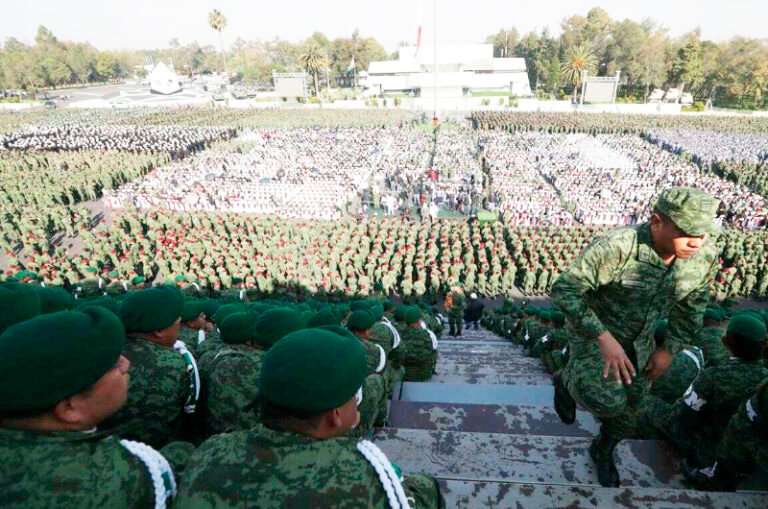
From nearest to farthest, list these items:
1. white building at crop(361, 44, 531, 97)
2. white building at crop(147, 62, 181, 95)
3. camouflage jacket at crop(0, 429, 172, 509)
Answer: camouflage jacket at crop(0, 429, 172, 509) < white building at crop(361, 44, 531, 97) < white building at crop(147, 62, 181, 95)

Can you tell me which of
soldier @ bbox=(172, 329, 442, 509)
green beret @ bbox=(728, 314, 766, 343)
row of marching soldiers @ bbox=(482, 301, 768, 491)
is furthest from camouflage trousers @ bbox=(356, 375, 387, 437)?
green beret @ bbox=(728, 314, 766, 343)

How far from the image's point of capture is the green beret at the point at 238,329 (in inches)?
129

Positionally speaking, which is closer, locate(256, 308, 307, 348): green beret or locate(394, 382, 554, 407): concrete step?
locate(256, 308, 307, 348): green beret

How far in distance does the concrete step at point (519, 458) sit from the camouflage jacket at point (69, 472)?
1.72 meters

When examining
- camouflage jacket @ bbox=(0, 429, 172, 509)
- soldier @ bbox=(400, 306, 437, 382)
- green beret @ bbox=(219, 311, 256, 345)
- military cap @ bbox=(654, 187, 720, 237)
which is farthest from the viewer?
soldier @ bbox=(400, 306, 437, 382)

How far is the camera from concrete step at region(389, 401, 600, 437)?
3.46 meters

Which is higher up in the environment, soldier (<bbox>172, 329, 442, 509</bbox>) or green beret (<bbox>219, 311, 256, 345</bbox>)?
soldier (<bbox>172, 329, 442, 509</bbox>)

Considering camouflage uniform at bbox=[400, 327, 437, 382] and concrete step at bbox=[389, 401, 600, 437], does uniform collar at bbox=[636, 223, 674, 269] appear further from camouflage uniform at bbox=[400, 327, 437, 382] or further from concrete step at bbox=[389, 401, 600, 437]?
camouflage uniform at bbox=[400, 327, 437, 382]

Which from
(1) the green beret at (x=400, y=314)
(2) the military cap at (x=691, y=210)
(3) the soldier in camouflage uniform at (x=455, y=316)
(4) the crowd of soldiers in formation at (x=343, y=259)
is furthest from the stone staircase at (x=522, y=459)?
(4) the crowd of soldiers in formation at (x=343, y=259)

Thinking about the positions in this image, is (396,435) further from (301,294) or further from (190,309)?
(301,294)

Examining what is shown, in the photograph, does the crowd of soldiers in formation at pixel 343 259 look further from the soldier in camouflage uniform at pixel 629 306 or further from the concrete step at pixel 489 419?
the soldier in camouflage uniform at pixel 629 306

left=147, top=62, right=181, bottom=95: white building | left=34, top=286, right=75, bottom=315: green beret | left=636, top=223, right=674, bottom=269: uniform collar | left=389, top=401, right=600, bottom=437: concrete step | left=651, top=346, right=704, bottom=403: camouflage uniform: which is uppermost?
left=147, top=62, right=181, bottom=95: white building

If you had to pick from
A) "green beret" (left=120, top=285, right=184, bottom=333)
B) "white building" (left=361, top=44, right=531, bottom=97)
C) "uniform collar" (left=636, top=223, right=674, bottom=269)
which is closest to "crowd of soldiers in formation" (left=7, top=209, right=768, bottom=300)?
"green beret" (left=120, top=285, right=184, bottom=333)

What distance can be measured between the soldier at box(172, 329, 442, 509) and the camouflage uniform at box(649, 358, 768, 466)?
2.44m
